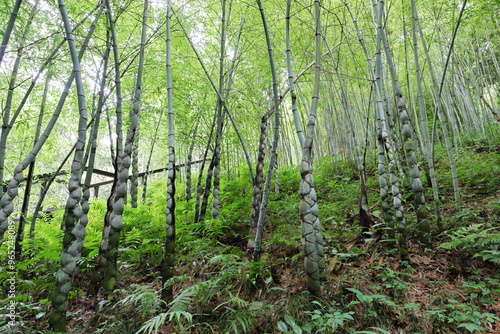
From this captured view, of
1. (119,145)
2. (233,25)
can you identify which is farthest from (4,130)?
(233,25)

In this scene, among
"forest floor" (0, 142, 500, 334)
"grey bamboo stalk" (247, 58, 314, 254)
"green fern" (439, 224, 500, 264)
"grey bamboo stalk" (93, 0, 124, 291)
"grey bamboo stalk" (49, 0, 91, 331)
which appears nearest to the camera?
"forest floor" (0, 142, 500, 334)

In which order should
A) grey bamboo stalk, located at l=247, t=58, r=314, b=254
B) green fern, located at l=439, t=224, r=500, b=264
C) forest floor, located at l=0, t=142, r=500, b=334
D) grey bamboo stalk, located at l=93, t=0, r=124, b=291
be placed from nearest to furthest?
forest floor, located at l=0, t=142, r=500, b=334
green fern, located at l=439, t=224, r=500, b=264
grey bamboo stalk, located at l=93, t=0, r=124, b=291
grey bamboo stalk, located at l=247, t=58, r=314, b=254

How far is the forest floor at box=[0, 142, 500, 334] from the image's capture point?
1372 millimetres

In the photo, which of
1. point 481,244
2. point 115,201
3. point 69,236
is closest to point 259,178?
point 115,201

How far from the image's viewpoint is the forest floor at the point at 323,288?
54.0 inches

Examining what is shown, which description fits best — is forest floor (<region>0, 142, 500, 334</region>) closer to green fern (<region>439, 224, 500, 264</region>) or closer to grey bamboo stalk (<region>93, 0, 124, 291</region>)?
green fern (<region>439, 224, 500, 264</region>)

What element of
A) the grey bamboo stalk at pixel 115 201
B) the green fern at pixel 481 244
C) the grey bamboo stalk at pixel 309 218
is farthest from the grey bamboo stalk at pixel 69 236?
the green fern at pixel 481 244

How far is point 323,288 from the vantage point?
164cm

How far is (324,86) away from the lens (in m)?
5.23

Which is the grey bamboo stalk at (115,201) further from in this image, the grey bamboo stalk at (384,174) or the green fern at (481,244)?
the green fern at (481,244)

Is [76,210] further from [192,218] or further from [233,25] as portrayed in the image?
[233,25]

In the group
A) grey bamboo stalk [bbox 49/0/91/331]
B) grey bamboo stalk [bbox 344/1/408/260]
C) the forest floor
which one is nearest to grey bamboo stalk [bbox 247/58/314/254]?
the forest floor

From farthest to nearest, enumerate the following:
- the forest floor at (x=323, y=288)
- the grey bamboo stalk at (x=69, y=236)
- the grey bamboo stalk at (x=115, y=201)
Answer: the grey bamboo stalk at (x=115, y=201), the grey bamboo stalk at (x=69, y=236), the forest floor at (x=323, y=288)

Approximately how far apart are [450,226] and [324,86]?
3759mm
